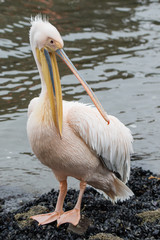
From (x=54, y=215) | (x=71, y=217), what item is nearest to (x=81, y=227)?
(x=71, y=217)

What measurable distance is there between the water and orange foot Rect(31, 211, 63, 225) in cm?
95

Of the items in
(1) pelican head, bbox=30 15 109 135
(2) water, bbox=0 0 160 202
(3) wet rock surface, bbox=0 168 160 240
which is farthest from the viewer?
(2) water, bbox=0 0 160 202

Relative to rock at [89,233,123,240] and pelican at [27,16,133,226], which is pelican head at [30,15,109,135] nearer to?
pelican at [27,16,133,226]

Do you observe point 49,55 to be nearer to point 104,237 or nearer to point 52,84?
point 52,84

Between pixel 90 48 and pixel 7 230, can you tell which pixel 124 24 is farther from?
pixel 7 230

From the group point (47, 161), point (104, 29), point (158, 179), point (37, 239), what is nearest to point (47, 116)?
point (47, 161)

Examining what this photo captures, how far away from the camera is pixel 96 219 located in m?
3.93

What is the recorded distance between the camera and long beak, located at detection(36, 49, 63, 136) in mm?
3510

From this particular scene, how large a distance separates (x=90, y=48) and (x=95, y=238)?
681cm

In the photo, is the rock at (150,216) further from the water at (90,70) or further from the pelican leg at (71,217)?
the water at (90,70)

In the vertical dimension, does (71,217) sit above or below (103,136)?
below

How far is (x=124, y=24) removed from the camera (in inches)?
450

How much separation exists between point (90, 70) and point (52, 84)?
5203mm

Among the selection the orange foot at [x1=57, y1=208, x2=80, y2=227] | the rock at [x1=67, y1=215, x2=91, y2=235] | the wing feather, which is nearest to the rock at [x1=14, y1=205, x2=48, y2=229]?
the orange foot at [x1=57, y1=208, x2=80, y2=227]
